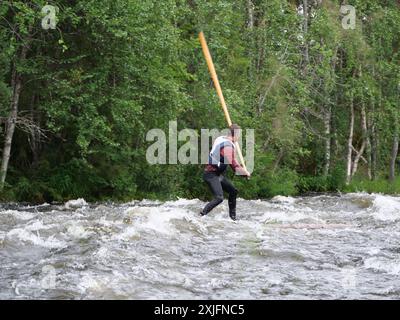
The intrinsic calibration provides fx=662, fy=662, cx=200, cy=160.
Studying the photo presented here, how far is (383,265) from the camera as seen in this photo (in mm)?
9039

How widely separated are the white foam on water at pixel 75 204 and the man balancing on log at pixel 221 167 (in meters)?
4.55

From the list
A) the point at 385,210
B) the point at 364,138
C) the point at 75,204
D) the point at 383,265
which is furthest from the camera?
the point at 364,138

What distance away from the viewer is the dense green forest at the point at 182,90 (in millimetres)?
18766

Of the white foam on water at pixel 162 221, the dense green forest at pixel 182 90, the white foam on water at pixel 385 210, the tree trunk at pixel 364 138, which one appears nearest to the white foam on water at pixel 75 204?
the dense green forest at pixel 182 90

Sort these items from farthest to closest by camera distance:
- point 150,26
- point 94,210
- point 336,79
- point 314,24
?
point 336,79 < point 314,24 < point 150,26 < point 94,210

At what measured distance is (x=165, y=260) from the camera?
8852mm

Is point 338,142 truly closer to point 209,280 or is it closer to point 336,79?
point 336,79

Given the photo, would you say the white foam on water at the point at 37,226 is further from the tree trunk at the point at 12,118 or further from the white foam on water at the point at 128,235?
the tree trunk at the point at 12,118

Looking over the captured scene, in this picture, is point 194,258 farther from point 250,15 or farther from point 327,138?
point 327,138

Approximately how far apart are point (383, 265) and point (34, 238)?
5.14 m

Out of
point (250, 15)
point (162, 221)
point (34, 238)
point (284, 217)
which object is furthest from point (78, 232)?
point (250, 15)

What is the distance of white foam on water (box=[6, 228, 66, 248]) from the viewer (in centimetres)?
971

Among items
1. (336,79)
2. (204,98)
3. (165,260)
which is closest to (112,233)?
(165,260)

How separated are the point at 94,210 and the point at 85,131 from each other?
3.28 meters
